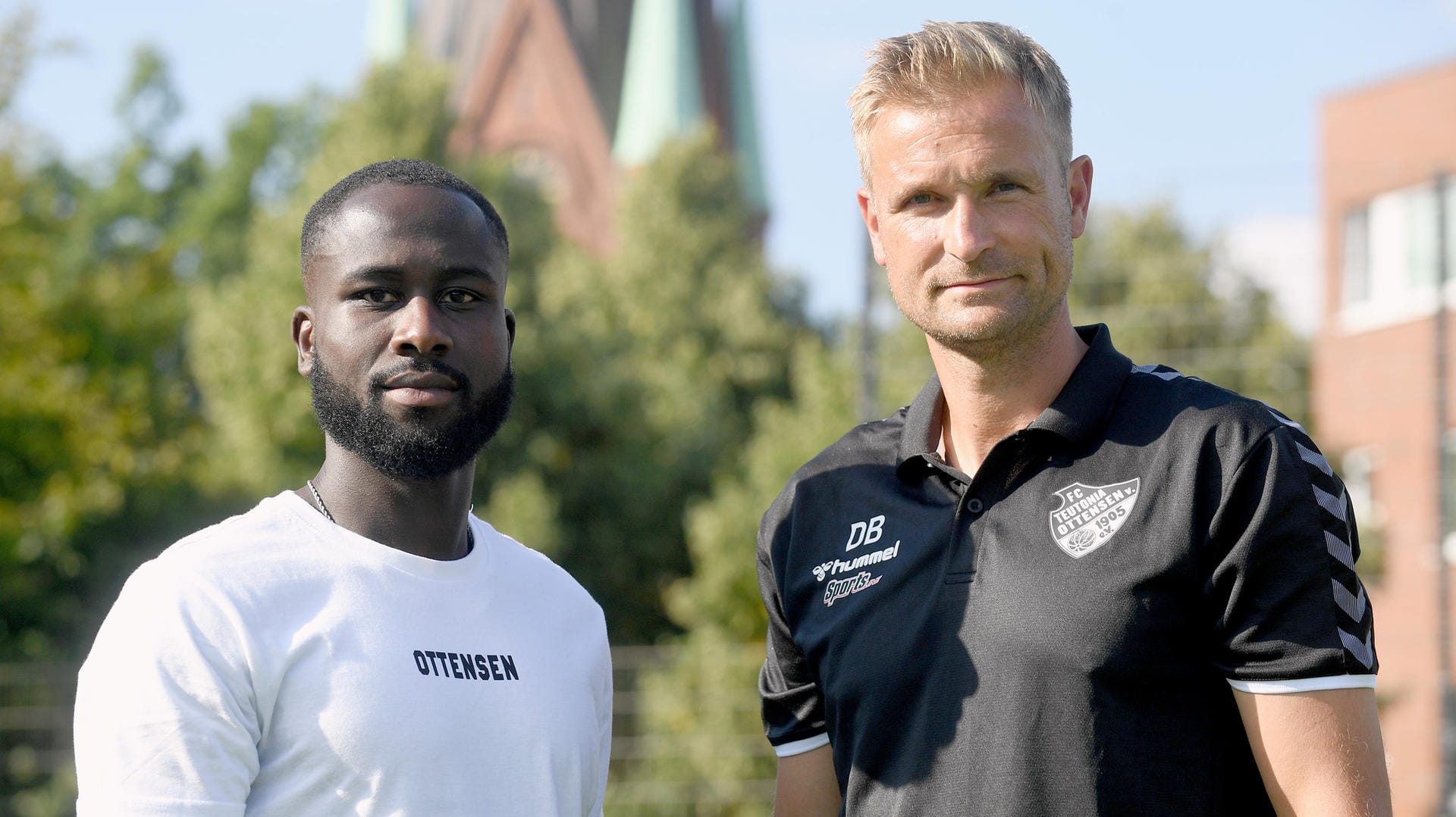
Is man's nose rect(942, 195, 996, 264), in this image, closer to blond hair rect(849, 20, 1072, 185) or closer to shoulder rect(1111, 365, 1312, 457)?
blond hair rect(849, 20, 1072, 185)

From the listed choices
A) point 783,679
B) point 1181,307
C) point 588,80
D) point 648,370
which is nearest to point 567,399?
point 648,370

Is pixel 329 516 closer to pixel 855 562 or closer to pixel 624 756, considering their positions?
pixel 855 562

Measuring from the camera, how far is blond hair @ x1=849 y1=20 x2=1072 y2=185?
8.14 feet

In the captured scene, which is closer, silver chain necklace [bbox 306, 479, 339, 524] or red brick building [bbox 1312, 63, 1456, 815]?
silver chain necklace [bbox 306, 479, 339, 524]

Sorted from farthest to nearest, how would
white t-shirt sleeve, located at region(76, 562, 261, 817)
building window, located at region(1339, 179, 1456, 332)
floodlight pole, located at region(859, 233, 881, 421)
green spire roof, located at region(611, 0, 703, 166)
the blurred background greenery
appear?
green spire roof, located at region(611, 0, 703, 166) < building window, located at region(1339, 179, 1456, 332) < the blurred background greenery < floodlight pole, located at region(859, 233, 881, 421) < white t-shirt sleeve, located at region(76, 562, 261, 817)

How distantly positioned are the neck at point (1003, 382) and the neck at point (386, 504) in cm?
81

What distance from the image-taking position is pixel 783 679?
285 cm

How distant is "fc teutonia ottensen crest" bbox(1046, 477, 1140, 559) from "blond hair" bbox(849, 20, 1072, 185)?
1.76 ft

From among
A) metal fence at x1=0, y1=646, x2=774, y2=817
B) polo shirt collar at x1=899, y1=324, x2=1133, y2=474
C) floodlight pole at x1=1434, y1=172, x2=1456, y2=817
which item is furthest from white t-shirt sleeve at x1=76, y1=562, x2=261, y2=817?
metal fence at x1=0, y1=646, x2=774, y2=817

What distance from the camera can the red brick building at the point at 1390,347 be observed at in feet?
51.9

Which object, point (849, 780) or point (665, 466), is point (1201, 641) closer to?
point (849, 780)

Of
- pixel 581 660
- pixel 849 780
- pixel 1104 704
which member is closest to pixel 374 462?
pixel 581 660

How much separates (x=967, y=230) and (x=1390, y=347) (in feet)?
51.3

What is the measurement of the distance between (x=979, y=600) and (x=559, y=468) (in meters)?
20.8
